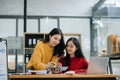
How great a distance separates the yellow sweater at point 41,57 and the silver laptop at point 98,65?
62 cm

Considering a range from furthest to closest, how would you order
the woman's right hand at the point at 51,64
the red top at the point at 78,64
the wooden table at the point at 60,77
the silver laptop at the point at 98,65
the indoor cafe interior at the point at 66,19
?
the indoor cafe interior at the point at 66,19 < the red top at the point at 78,64 < the woman's right hand at the point at 51,64 < the silver laptop at the point at 98,65 < the wooden table at the point at 60,77

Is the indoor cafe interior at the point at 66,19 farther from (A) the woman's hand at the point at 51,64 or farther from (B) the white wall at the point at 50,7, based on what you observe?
(A) the woman's hand at the point at 51,64

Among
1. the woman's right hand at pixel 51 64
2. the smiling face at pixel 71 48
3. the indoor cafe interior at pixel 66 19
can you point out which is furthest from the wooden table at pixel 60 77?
the indoor cafe interior at pixel 66 19

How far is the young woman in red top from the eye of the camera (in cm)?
348

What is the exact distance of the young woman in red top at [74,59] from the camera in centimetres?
348

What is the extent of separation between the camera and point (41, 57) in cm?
345

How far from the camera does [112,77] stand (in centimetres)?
287

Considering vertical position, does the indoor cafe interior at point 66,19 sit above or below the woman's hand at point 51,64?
above

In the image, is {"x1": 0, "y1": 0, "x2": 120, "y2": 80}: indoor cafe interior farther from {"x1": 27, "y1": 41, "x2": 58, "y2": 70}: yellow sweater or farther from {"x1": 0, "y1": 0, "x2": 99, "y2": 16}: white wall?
{"x1": 27, "y1": 41, "x2": 58, "y2": 70}: yellow sweater

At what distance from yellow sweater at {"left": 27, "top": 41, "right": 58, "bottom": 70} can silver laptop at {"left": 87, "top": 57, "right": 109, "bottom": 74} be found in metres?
0.62

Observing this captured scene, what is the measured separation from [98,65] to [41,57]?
2.71ft

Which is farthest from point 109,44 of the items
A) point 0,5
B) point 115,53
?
point 0,5

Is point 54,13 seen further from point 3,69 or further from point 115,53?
point 3,69

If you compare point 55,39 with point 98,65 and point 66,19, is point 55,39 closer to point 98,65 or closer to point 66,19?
point 98,65
